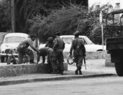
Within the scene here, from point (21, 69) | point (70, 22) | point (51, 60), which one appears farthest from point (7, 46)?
point (70, 22)

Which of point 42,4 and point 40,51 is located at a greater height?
point 42,4

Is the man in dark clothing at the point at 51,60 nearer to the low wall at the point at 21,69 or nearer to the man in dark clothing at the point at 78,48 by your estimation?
the low wall at the point at 21,69

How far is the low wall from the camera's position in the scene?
22.7 m

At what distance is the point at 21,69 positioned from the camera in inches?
926

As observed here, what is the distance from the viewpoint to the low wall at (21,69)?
22.7 meters

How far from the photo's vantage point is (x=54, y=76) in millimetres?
22891

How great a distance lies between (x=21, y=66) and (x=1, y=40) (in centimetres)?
1842

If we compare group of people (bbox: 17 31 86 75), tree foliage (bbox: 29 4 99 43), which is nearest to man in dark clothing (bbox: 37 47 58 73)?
group of people (bbox: 17 31 86 75)

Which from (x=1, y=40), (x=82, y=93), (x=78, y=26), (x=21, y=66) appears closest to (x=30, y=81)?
(x=21, y=66)

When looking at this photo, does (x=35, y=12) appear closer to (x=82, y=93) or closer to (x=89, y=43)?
(x=89, y=43)

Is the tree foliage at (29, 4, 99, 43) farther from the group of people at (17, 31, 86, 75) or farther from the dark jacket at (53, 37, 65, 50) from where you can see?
the dark jacket at (53, 37, 65, 50)

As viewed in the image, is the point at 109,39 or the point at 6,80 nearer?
the point at 6,80

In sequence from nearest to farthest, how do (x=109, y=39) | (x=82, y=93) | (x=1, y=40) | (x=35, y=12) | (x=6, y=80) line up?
(x=82, y=93) → (x=6, y=80) → (x=109, y=39) → (x=1, y=40) → (x=35, y=12)

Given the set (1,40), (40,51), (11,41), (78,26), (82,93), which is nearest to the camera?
(82,93)
